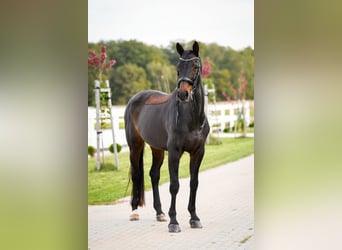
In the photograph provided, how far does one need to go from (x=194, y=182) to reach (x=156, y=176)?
254mm

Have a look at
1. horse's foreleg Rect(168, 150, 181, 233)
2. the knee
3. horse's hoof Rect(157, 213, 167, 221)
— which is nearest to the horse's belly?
horse's foreleg Rect(168, 150, 181, 233)

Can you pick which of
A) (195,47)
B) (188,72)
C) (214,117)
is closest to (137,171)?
(214,117)

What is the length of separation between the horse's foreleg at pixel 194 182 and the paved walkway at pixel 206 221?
0.10 feet

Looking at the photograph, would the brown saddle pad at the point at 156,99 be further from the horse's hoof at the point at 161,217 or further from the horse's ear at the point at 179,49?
the horse's hoof at the point at 161,217

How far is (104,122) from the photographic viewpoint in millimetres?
3742

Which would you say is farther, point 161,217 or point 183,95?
point 161,217

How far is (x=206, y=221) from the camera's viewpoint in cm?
367

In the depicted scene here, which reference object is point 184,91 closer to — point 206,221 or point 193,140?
point 193,140

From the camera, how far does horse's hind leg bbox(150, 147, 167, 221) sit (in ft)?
12.2

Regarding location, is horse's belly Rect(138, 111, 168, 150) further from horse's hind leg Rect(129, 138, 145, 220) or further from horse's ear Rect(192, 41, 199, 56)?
horse's ear Rect(192, 41, 199, 56)

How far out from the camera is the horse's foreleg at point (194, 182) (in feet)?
11.9
